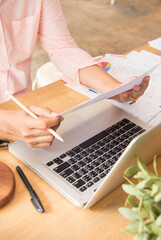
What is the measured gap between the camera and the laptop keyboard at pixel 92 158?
0.78 meters

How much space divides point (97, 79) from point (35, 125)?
455 millimetres

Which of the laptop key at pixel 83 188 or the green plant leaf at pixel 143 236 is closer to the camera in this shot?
the green plant leaf at pixel 143 236

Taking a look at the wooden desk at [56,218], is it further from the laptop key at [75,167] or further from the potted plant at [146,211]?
the potted plant at [146,211]

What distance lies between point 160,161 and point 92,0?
14.6 feet

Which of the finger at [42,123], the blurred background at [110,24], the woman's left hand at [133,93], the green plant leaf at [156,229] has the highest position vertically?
the green plant leaf at [156,229]

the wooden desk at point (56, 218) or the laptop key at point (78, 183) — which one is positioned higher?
the laptop key at point (78, 183)

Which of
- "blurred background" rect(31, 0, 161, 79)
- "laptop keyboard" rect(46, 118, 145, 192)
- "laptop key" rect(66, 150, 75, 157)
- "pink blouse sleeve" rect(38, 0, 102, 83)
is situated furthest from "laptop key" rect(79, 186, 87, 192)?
"blurred background" rect(31, 0, 161, 79)

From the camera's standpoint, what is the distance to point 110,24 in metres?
4.19

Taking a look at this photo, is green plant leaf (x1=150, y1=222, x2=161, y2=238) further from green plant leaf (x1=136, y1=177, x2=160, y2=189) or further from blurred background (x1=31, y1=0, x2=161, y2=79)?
blurred background (x1=31, y1=0, x2=161, y2=79)

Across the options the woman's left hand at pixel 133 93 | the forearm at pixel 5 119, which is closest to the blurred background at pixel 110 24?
the woman's left hand at pixel 133 93

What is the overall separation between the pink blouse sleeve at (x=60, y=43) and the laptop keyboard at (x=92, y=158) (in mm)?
388

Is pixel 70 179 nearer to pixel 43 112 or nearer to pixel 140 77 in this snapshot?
pixel 43 112

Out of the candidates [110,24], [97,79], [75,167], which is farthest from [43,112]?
[110,24]

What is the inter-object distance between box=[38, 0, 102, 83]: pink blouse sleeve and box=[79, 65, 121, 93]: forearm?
3 centimetres
